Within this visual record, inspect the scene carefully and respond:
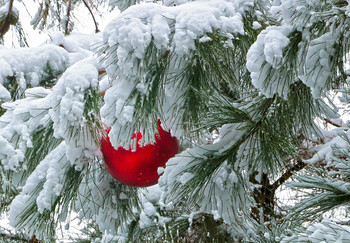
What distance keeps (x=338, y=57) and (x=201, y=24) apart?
0.22 meters

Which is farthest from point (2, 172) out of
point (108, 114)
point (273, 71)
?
point (273, 71)

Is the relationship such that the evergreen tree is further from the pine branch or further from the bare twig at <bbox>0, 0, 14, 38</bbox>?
the pine branch

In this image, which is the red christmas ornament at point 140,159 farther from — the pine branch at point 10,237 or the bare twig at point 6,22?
the pine branch at point 10,237

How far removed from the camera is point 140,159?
1.01m

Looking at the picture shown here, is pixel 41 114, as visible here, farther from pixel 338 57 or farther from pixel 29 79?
pixel 338 57

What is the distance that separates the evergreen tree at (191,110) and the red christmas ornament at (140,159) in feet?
0.06

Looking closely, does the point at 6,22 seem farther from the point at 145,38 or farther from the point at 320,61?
the point at 320,61

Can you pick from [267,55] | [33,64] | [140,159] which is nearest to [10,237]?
[33,64]

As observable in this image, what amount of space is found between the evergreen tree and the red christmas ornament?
18mm

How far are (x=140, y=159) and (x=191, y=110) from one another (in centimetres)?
16

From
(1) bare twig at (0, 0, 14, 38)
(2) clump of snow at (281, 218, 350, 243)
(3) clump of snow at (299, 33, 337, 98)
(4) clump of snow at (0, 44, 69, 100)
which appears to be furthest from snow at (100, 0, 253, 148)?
(1) bare twig at (0, 0, 14, 38)

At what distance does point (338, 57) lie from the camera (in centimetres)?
79

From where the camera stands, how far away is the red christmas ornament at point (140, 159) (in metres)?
1.00

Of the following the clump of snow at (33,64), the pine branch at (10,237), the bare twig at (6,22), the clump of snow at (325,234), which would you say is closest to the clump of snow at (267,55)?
the clump of snow at (325,234)
